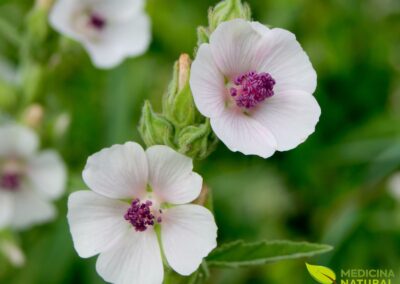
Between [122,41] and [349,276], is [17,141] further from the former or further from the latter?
[349,276]

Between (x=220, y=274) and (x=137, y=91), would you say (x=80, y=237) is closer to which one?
(x=220, y=274)

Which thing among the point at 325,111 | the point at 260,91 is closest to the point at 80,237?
the point at 260,91

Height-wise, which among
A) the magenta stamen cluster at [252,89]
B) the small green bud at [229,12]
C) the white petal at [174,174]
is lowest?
the white petal at [174,174]

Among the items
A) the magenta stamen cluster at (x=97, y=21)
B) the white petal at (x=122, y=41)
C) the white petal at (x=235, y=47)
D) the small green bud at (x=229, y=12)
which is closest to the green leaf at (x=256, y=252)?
the white petal at (x=235, y=47)

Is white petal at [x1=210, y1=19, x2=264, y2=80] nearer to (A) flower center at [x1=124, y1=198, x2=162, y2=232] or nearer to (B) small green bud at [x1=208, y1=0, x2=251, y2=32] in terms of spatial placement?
(B) small green bud at [x1=208, y1=0, x2=251, y2=32]

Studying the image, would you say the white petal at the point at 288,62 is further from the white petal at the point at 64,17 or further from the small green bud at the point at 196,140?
the white petal at the point at 64,17

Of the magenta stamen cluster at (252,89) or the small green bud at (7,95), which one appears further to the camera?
the small green bud at (7,95)
